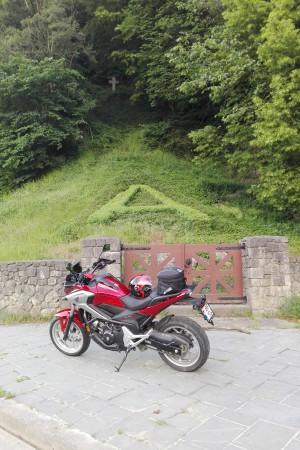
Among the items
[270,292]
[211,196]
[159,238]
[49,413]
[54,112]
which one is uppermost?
[54,112]

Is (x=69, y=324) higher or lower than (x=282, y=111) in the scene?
lower

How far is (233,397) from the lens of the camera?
3773 millimetres

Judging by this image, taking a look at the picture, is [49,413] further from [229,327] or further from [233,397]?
[229,327]

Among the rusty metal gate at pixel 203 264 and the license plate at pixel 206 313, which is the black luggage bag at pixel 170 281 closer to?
the license plate at pixel 206 313

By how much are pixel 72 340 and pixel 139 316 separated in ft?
4.10

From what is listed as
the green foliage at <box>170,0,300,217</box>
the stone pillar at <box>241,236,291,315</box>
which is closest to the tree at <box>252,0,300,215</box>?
the green foliage at <box>170,0,300,217</box>

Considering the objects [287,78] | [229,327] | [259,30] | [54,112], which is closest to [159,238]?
[229,327]

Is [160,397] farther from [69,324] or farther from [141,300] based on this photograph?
[69,324]

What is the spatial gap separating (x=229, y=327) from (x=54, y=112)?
16.0 m

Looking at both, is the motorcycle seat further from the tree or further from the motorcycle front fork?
the tree

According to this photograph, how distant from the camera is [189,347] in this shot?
437 centimetres

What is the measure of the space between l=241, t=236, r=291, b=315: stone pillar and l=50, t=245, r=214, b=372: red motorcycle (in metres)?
3.08

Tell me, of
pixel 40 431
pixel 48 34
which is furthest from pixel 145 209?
pixel 48 34

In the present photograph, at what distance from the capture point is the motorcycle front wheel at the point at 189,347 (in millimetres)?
4293
